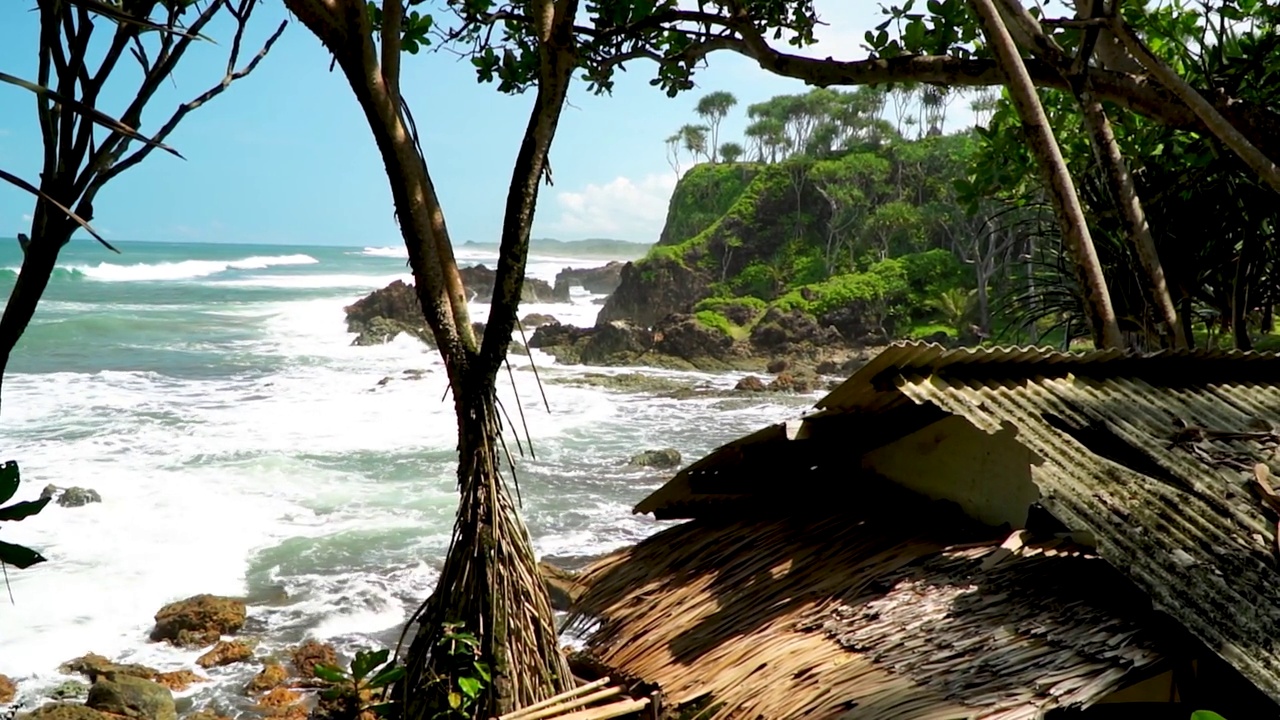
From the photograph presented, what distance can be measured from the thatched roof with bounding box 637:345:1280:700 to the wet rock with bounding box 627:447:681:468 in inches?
399

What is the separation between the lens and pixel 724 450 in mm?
3004

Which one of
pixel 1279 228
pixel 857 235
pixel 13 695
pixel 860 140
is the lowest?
pixel 13 695

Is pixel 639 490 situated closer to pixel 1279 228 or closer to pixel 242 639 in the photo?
pixel 242 639

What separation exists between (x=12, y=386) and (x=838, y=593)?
69.4ft

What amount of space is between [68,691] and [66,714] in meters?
1.02

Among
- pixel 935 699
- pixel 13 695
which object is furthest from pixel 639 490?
pixel 935 699

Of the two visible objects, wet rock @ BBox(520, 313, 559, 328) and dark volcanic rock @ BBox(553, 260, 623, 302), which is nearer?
wet rock @ BBox(520, 313, 559, 328)

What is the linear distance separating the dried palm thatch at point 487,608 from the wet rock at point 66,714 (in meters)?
4.26

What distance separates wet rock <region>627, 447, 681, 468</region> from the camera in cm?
1345

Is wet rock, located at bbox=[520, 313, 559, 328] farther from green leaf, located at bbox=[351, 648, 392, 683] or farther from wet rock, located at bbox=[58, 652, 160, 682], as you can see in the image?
green leaf, located at bbox=[351, 648, 392, 683]

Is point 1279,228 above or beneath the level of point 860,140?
beneath

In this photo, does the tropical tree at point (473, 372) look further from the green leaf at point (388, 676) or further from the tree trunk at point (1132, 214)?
the tree trunk at point (1132, 214)

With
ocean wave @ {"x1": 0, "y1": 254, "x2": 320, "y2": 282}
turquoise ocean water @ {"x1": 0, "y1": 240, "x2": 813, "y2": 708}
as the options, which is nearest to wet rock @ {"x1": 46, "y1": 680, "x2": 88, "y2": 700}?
turquoise ocean water @ {"x1": 0, "y1": 240, "x2": 813, "y2": 708}


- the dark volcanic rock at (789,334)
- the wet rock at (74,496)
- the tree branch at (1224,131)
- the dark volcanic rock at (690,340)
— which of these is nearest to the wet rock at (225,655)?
the wet rock at (74,496)
